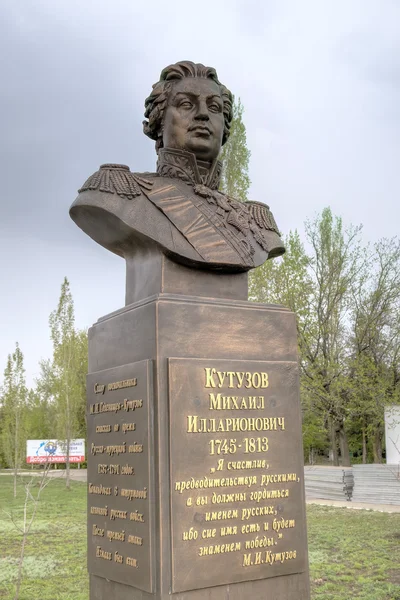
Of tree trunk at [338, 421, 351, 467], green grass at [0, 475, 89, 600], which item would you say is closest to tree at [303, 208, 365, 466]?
tree trunk at [338, 421, 351, 467]

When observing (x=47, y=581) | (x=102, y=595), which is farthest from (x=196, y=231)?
(x=47, y=581)

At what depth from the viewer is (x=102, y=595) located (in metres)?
4.02

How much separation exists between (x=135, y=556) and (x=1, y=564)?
17.1 feet

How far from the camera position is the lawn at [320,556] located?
6570 mm

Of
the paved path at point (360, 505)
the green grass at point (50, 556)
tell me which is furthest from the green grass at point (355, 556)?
the green grass at point (50, 556)

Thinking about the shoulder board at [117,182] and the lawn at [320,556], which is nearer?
the shoulder board at [117,182]

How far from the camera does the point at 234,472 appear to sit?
151 inches

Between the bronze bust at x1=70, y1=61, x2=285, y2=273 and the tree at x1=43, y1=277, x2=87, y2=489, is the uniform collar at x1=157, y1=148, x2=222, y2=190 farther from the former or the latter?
the tree at x1=43, y1=277, x2=87, y2=489

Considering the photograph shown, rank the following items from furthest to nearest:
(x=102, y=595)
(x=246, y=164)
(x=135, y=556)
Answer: (x=246, y=164)
(x=102, y=595)
(x=135, y=556)

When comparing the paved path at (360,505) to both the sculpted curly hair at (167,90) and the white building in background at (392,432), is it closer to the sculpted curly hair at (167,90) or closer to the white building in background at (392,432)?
the white building in background at (392,432)

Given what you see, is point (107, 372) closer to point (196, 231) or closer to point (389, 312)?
point (196, 231)

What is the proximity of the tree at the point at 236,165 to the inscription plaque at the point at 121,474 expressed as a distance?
1201cm

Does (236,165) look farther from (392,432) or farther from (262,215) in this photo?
(262,215)

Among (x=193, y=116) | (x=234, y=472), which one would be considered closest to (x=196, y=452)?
(x=234, y=472)
